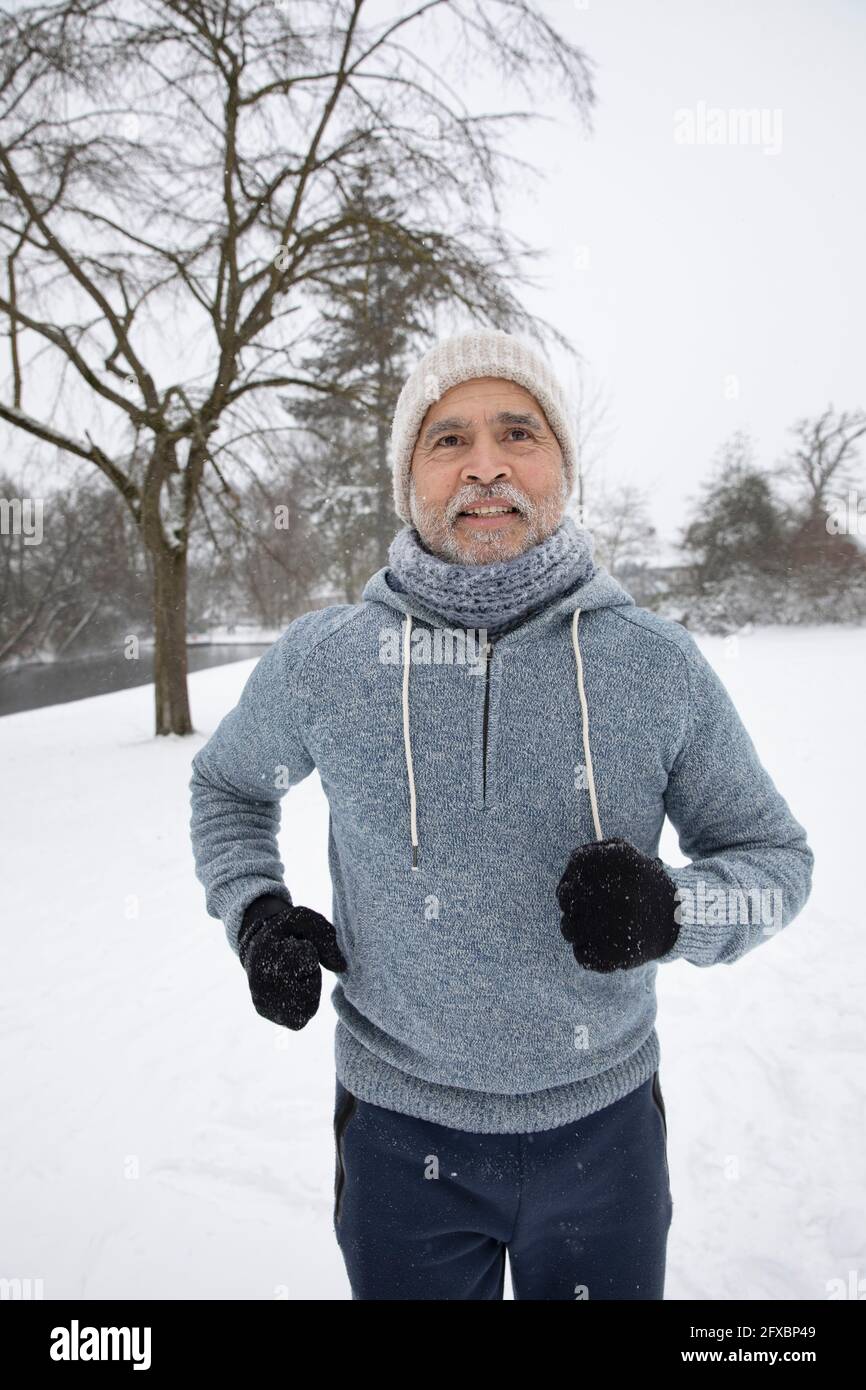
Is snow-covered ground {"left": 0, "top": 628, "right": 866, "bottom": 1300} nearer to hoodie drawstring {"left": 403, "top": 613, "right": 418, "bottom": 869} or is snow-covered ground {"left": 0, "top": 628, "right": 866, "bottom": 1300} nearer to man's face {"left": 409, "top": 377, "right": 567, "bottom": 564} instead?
hoodie drawstring {"left": 403, "top": 613, "right": 418, "bottom": 869}

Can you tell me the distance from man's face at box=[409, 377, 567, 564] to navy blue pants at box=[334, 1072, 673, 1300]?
0.95 meters

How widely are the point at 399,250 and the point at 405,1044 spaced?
24.2 ft

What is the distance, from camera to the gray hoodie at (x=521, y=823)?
1054mm

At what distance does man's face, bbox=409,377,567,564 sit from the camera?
112 centimetres

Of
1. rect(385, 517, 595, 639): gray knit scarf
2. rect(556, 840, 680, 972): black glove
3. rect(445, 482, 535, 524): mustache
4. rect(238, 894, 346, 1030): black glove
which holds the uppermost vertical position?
rect(445, 482, 535, 524): mustache

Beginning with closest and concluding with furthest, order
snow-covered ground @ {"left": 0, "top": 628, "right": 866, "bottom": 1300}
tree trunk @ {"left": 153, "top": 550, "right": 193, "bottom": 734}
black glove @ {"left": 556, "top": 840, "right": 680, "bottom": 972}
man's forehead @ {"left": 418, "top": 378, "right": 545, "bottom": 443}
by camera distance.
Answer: black glove @ {"left": 556, "top": 840, "right": 680, "bottom": 972} → man's forehead @ {"left": 418, "top": 378, "right": 545, "bottom": 443} → snow-covered ground @ {"left": 0, "top": 628, "right": 866, "bottom": 1300} → tree trunk @ {"left": 153, "top": 550, "right": 193, "bottom": 734}

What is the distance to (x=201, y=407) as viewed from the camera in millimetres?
7391

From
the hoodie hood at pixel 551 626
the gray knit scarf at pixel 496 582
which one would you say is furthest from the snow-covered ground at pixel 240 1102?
the gray knit scarf at pixel 496 582

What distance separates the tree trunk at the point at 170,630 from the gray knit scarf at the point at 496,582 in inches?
300

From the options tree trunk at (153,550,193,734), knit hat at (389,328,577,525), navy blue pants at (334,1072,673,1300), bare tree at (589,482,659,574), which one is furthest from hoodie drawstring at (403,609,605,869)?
bare tree at (589,482,659,574)

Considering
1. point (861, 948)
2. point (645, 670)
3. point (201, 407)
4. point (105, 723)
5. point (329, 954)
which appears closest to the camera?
point (645, 670)

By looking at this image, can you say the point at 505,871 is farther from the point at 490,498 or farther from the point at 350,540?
the point at 350,540

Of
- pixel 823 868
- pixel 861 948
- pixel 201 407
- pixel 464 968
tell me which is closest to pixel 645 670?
pixel 464 968
